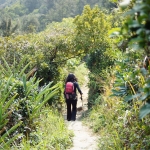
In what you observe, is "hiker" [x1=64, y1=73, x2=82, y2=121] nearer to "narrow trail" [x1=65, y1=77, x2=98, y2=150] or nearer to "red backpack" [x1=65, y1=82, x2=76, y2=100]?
"red backpack" [x1=65, y1=82, x2=76, y2=100]

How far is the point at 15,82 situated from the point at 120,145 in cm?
247

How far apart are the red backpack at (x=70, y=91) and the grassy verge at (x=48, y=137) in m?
1.51

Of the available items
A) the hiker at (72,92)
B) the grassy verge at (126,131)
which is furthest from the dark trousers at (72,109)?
the grassy verge at (126,131)

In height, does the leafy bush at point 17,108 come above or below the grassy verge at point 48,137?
above

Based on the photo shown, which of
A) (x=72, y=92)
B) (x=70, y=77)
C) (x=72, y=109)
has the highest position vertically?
(x=70, y=77)

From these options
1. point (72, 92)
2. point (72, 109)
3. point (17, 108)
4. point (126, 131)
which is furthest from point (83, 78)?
point (126, 131)

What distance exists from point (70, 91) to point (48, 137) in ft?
8.27

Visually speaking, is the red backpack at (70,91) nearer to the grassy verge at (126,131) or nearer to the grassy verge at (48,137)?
the grassy verge at (48,137)

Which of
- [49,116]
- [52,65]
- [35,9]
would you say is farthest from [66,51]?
[35,9]

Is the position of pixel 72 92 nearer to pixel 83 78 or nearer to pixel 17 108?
pixel 17 108

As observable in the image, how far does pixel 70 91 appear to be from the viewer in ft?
23.3

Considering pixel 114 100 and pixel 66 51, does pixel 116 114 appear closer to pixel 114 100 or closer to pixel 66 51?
pixel 114 100

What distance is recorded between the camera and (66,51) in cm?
941

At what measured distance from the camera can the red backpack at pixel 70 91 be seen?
7059mm
